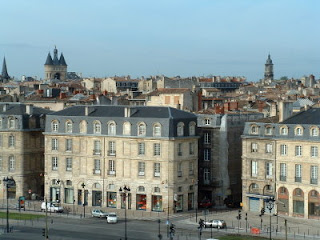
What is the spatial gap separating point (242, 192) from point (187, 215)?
21.5ft

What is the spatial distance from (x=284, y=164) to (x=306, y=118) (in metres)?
4.92

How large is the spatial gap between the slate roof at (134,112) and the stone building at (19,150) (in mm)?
5178

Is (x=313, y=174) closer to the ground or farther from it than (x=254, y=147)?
closer to the ground

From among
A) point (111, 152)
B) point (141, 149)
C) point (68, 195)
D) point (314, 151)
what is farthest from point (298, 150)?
point (68, 195)

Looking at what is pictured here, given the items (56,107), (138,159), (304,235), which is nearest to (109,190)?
(138,159)

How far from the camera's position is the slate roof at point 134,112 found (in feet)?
281

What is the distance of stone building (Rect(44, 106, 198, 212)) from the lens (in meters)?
84.9

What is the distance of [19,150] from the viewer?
94.7 m

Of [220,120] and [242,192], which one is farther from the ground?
[220,120]

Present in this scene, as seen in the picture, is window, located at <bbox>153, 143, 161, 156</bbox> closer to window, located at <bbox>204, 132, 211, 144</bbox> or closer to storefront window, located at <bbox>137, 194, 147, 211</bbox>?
storefront window, located at <bbox>137, 194, 147, 211</bbox>

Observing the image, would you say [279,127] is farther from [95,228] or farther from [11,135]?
[11,135]

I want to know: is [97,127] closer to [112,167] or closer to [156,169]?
[112,167]

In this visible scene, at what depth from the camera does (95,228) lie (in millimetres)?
75688

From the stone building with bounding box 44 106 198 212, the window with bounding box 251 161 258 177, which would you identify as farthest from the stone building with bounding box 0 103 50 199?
the window with bounding box 251 161 258 177
